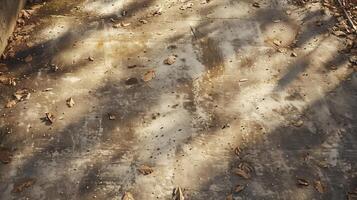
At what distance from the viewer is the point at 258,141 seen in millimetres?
5039

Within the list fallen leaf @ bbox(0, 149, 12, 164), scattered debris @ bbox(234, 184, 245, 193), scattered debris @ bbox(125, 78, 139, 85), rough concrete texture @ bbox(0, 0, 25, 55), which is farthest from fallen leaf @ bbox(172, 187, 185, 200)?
rough concrete texture @ bbox(0, 0, 25, 55)

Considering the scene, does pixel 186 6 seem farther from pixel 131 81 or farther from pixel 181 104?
pixel 181 104

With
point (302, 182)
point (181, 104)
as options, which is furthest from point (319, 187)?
point (181, 104)

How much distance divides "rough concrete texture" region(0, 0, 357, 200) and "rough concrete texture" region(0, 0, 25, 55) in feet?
1.14

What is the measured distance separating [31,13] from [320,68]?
186 inches

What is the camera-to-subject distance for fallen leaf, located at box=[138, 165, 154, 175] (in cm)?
463

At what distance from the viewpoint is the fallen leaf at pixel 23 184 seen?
439 centimetres

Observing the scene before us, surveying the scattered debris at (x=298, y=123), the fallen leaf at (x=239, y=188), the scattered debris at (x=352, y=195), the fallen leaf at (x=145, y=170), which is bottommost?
the scattered debris at (x=352, y=195)

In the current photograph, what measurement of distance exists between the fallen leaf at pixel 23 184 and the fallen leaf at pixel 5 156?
1.13ft

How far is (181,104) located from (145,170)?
115 centimetres

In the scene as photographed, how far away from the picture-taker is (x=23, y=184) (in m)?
4.44

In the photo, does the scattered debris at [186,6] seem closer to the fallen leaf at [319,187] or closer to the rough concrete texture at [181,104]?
the rough concrete texture at [181,104]

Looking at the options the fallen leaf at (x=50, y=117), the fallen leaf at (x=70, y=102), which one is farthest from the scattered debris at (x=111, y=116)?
the fallen leaf at (x=50, y=117)

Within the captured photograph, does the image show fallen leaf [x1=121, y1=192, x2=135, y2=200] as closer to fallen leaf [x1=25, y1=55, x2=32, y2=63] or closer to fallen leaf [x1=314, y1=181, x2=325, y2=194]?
fallen leaf [x1=314, y1=181, x2=325, y2=194]
